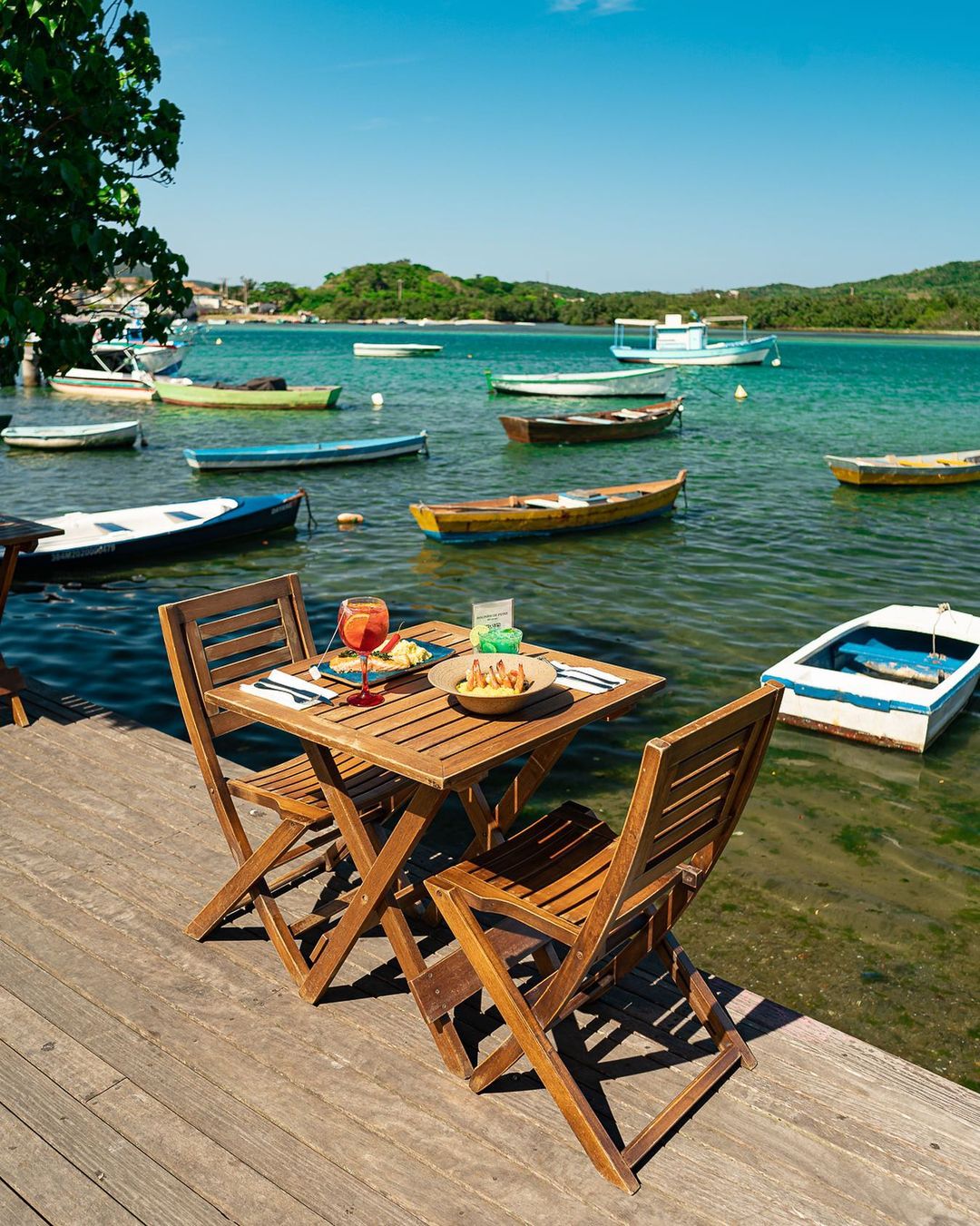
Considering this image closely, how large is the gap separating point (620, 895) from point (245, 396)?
34.6 metres

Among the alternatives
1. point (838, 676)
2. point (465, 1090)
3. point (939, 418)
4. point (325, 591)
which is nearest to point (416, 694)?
point (465, 1090)

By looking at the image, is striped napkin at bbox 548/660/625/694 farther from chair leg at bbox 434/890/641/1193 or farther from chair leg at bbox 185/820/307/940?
chair leg at bbox 185/820/307/940

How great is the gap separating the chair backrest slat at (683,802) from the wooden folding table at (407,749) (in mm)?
501

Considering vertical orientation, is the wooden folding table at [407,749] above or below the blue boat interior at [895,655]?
above

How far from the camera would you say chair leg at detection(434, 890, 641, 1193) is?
2812 mm

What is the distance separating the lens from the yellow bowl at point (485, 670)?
11.0 ft

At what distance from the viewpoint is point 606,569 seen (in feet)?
49.1

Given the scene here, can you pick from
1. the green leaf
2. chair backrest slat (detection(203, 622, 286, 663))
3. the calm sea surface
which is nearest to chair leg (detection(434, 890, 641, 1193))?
chair backrest slat (detection(203, 622, 286, 663))

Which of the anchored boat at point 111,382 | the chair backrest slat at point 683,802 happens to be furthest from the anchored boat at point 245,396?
the chair backrest slat at point 683,802

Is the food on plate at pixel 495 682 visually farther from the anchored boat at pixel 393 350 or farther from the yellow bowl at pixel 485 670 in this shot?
the anchored boat at pixel 393 350

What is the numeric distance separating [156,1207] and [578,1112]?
1.20m

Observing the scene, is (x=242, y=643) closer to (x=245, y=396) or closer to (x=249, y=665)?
(x=249, y=665)

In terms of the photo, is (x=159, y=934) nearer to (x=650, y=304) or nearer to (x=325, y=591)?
(x=325, y=591)

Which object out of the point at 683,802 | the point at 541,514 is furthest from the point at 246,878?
the point at 541,514
